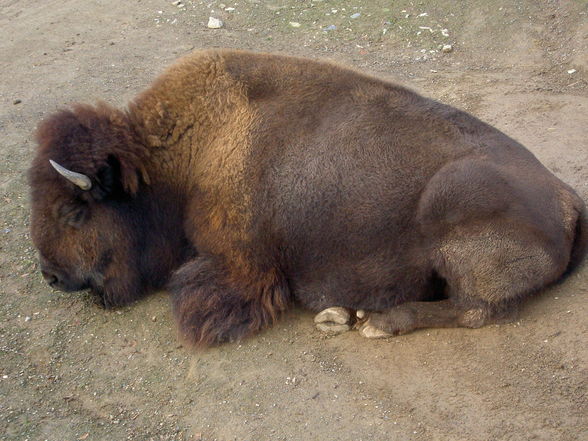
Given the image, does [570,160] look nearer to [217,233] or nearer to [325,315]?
[325,315]

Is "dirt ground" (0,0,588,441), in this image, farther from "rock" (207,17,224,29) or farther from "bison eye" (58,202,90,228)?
"rock" (207,17,224,29)

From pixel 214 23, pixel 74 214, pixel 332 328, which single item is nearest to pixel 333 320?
pixel 332 328

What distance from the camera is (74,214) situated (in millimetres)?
4023

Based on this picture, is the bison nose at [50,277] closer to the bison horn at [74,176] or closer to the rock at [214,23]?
the bison horn at [74,176]

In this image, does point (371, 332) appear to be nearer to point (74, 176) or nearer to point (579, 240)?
point (579, 240)

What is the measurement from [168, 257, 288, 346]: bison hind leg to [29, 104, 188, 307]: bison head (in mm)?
295

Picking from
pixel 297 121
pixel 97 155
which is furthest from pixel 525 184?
pixel 97 155

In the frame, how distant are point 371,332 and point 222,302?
96 centimetres

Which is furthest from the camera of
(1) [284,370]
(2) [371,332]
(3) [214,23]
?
(3) [214,23]

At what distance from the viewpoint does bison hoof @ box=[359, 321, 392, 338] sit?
3.96 metres

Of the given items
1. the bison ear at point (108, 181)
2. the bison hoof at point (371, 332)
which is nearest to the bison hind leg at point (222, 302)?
Answer: the bison hoof at point (371, 332)

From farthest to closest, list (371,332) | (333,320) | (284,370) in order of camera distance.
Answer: (333,320)
(371,332)
(284,370)

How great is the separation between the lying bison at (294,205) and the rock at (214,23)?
461cm

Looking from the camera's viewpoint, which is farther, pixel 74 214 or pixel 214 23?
pixel 214 23
